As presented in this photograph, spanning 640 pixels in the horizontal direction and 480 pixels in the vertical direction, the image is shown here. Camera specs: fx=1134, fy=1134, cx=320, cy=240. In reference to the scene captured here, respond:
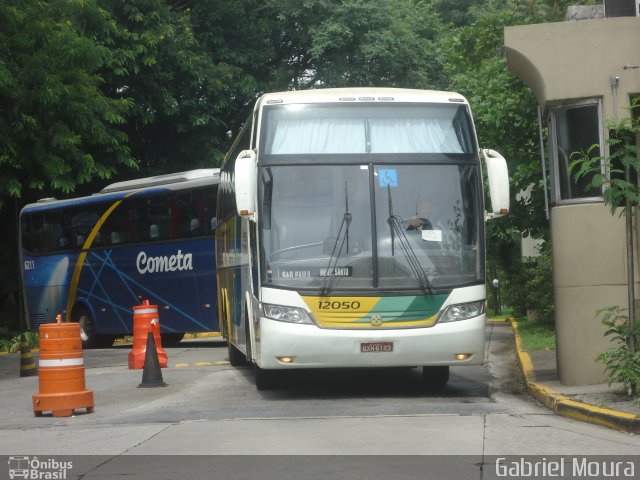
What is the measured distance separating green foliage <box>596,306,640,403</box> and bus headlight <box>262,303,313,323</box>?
3.29 meters

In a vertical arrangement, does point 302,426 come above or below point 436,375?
above

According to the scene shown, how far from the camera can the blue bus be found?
2456 cm

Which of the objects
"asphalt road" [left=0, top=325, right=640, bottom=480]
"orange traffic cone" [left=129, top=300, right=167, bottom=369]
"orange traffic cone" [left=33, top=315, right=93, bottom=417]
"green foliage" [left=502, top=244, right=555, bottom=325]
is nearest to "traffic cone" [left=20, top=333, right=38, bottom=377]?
"asphalt road" [left=0, top=325, right=640, bottom=480]

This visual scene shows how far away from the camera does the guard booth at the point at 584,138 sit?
12.8m

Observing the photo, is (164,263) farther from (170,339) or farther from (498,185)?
(498,185)

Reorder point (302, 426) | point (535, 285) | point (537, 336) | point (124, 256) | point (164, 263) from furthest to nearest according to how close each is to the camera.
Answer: point (124, 256), point (535, 285), point (164, 263), point (537, 336), point (302, 426)

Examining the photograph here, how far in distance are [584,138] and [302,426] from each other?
4800mm

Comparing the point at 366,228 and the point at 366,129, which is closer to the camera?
the point at 366,228

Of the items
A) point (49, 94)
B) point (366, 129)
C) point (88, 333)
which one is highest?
point (49, 94)

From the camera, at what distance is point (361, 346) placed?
13.0 meters

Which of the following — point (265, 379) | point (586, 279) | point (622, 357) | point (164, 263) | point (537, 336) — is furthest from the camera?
point (164, 263)
